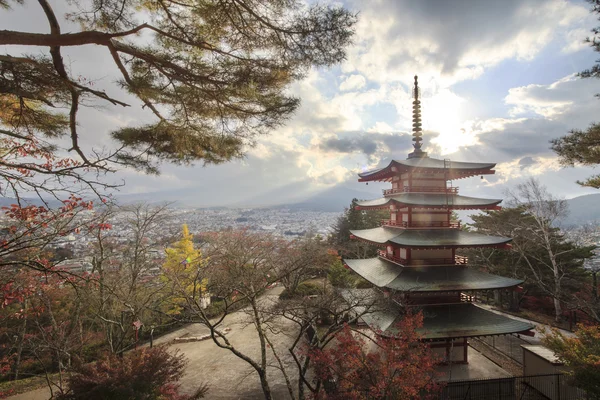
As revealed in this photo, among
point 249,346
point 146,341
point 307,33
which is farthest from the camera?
point 146,341

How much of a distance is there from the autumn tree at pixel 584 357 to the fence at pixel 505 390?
4.63 feet

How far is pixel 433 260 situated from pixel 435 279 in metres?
0.98

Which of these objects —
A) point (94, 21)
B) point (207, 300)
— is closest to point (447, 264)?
point (94, 21)

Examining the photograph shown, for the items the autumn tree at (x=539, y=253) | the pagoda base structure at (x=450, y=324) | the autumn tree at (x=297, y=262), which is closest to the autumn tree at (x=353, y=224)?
the autumn tree at (x=297, y=262)

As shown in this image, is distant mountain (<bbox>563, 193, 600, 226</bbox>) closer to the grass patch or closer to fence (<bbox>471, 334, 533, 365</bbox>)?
fence (<bbox>471, 334, 533, 365</bbox>)

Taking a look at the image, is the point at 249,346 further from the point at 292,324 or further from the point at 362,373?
the point at 362,373

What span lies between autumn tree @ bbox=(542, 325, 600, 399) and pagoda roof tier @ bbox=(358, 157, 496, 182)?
5.89m

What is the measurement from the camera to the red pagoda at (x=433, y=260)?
9031 mm

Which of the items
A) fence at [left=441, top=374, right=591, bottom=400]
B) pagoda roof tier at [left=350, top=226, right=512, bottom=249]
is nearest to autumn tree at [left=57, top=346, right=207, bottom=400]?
pagoda roof tier at [left=350, top=226, right=512, bottom=249]

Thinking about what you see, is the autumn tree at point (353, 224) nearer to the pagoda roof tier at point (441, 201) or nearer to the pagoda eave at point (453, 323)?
the pagoda roof tier at point (441, 201)

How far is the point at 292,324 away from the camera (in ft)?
51.5

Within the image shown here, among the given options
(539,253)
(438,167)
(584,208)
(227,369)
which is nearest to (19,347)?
(227,369)

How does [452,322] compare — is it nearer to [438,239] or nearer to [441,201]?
[438,239]

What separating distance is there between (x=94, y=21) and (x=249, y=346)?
1343cm
